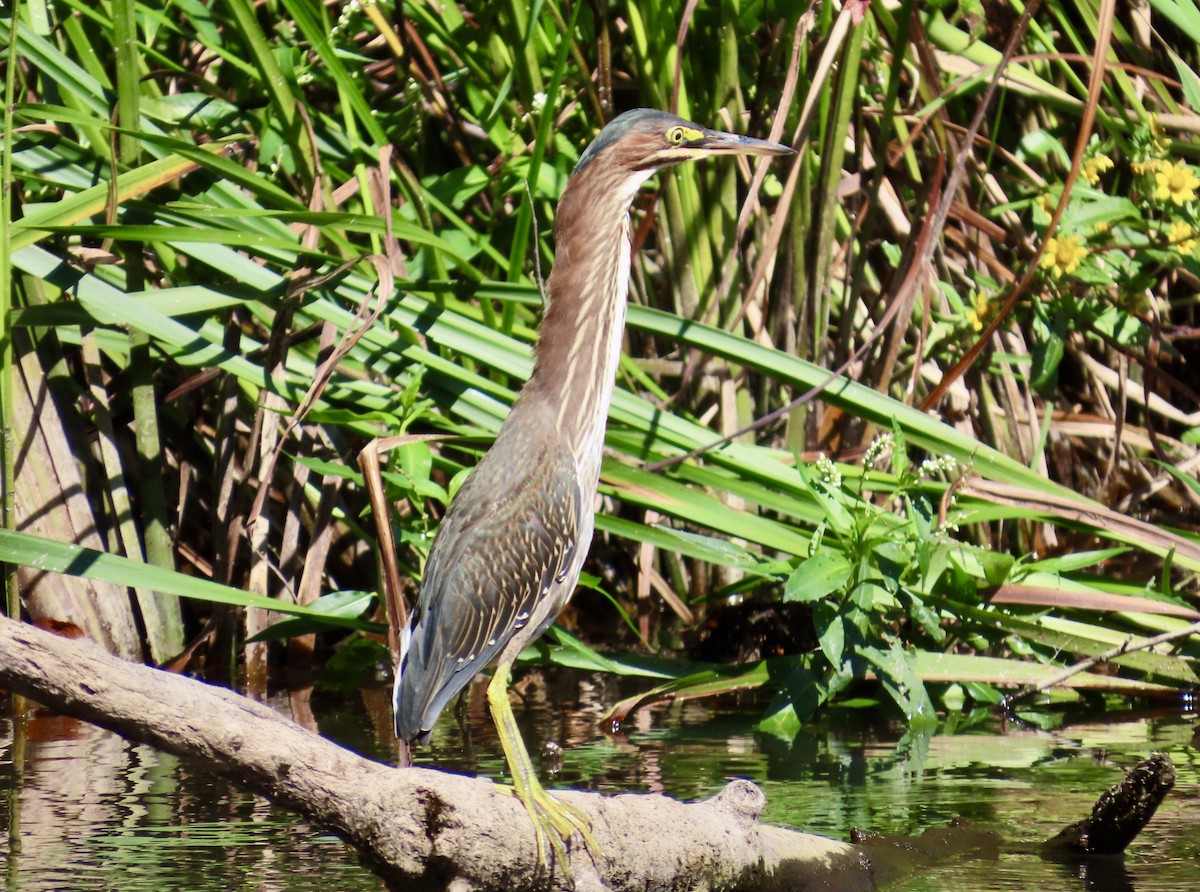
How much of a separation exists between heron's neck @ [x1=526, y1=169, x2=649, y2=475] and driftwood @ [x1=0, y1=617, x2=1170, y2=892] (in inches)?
50.6

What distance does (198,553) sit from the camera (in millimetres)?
5555

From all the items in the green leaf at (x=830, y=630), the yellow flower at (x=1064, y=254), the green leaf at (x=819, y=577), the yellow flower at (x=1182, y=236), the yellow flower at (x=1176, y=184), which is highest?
the yellow flower at (x=1176, y=184)

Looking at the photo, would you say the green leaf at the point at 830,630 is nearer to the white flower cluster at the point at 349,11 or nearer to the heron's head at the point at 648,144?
the heron's head at the point at 648,144

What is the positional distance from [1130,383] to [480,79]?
9.27 feet

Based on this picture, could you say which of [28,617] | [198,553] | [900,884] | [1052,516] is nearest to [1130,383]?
[1052,516]

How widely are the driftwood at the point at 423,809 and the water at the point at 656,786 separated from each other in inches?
4.6

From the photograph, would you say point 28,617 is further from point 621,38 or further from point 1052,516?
point 1052,516

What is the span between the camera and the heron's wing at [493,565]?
3.61 meters

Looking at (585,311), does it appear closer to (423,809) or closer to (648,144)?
(648,144)

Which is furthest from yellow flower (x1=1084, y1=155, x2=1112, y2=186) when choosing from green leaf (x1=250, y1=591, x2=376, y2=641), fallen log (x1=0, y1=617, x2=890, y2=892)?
fallen log (x1=0, y1=617, x2=890, y2=892)

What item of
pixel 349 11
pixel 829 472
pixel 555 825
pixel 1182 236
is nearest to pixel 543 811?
pixel 555 825

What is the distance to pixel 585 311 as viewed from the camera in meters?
4.01

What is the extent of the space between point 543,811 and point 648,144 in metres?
1.92

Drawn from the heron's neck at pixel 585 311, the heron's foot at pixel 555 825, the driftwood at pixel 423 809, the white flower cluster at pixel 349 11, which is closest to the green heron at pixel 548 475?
the heron's neck at pixel 585 311
